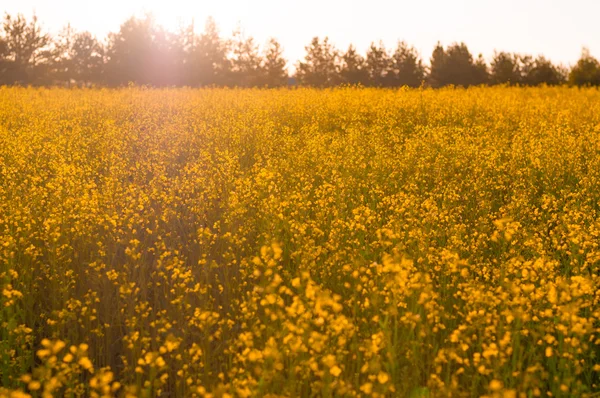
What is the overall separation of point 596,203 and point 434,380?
13.4 ft

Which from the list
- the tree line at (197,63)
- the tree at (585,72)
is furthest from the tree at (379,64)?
the tree at (585,72)

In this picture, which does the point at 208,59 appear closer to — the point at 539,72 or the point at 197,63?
the point at 197,63

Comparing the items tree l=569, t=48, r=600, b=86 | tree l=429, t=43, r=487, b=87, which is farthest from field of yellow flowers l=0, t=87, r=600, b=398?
tree l=429, t=43, r=487, b=87

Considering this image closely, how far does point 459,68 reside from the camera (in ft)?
91.4

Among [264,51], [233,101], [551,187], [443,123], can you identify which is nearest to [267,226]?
[551,187]

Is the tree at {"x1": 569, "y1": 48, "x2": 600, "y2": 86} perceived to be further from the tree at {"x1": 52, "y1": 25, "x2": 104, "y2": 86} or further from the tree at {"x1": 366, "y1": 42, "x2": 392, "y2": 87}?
the tree at {"x1": 52, "y1": 25, "x2": 104, "y2": 86}

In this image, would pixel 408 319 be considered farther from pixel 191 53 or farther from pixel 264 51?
pixel 191 53

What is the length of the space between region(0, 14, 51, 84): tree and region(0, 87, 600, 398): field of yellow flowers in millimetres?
29787

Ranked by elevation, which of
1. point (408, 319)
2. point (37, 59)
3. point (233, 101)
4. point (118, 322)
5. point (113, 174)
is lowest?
point (118, 322)

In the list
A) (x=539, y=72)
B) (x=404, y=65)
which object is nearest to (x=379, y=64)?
(x=404, y=65)

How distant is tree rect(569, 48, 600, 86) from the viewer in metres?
23.3

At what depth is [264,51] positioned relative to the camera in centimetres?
4056

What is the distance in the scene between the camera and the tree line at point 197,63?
28453mm

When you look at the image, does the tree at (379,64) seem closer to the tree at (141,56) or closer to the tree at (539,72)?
the tree at (539,72)
